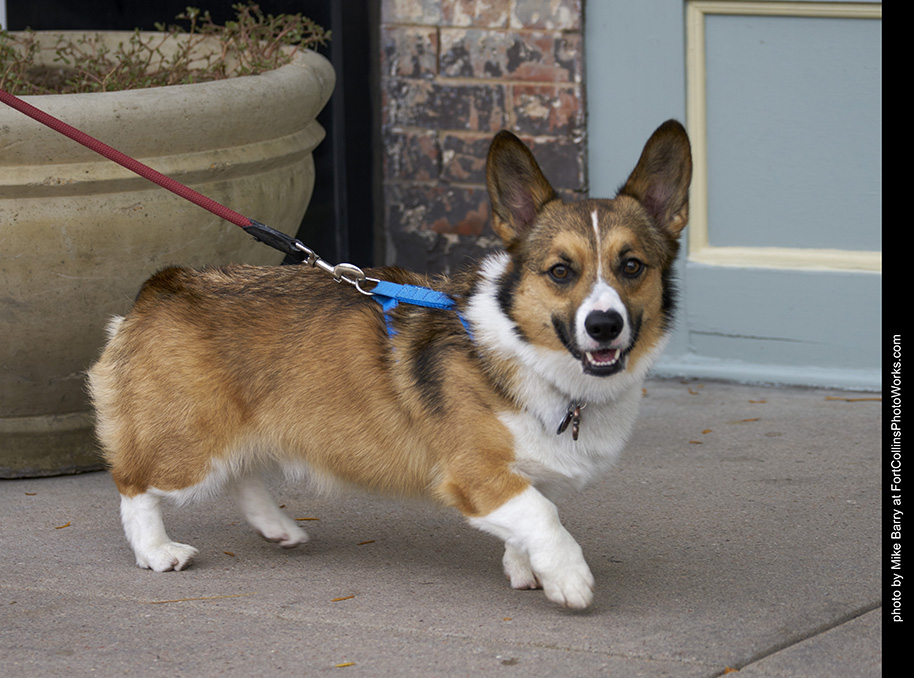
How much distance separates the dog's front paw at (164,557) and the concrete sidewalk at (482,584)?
4cm

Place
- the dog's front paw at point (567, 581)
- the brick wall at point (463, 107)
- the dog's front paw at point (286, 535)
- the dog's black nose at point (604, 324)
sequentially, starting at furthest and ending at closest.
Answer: the brick wall at point (463, 107) < the dog's front paw at point (286, 535) < the dog's front paw at point (567, 581) < the dog's black nose at point (604, 324)

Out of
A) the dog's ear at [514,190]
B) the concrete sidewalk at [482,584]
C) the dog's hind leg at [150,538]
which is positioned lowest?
the concrete sidewalk at [482,584]

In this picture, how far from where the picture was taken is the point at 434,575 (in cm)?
371

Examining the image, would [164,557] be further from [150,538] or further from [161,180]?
[161,180]

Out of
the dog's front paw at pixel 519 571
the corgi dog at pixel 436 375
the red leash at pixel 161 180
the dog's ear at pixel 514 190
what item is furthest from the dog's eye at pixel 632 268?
the red leash at pixel 161 180

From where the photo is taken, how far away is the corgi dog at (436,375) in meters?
3.31

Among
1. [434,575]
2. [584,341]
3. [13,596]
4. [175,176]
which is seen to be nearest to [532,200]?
[584,341]

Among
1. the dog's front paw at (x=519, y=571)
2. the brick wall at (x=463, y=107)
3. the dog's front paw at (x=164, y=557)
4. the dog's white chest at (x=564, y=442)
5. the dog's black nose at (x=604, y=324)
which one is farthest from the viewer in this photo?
the brick wall at (x=463, y=107)

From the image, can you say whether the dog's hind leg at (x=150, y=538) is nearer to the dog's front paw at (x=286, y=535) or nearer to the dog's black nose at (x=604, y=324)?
the dog's front paw at (x=286, y=535)

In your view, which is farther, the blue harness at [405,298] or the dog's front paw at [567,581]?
the blue harness at [405,298]

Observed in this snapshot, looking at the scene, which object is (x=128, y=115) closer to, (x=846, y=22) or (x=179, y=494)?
(x=179, y=494)

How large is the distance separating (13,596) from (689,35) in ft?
11.2

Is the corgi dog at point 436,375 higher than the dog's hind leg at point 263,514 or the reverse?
higher

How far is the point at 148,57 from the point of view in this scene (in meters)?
4.95
